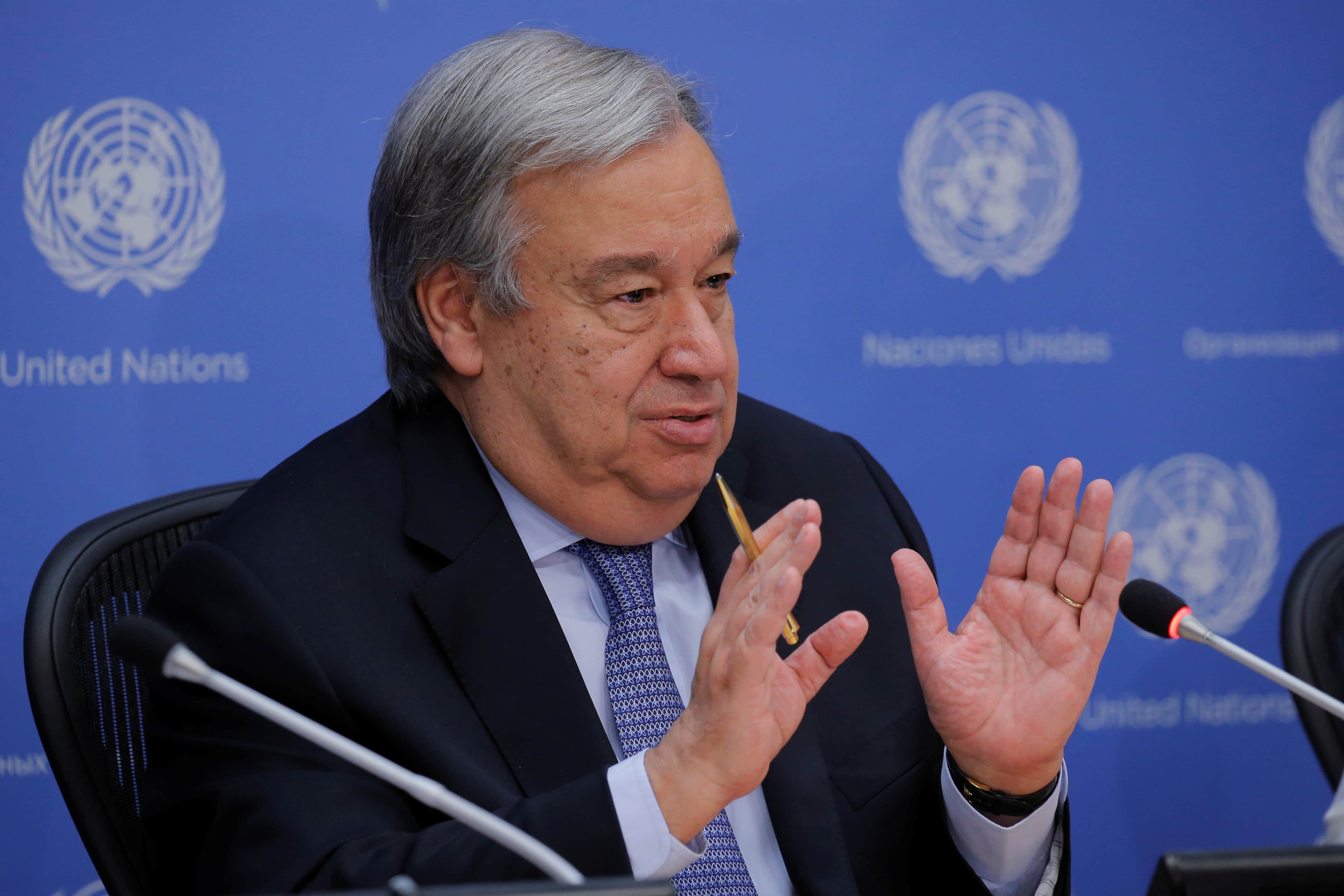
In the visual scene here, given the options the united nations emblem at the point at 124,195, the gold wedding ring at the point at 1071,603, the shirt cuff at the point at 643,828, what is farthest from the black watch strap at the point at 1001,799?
the united nations emblem at the point at 124,195

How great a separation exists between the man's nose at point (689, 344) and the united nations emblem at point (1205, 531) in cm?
140

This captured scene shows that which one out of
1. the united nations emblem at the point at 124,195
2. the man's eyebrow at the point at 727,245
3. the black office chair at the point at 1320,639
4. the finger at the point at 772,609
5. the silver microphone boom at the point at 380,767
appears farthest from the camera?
the united nations emblem at the point at 124,195

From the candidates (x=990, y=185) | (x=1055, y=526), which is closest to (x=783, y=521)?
(x=1055, y=526)

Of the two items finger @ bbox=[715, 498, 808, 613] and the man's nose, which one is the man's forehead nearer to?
the man's nose

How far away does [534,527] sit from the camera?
1720 mm

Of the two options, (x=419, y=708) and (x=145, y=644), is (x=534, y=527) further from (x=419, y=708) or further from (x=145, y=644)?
(x=145, y=644)

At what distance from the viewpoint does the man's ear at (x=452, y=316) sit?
5.63ft

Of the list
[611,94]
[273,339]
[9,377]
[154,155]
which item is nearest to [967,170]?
[611,94]

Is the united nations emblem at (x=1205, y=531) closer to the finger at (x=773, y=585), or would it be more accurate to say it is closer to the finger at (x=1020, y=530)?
the finger at (x=1020, y=530)

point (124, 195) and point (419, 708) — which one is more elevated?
point (124, 195)

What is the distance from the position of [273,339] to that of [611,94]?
987mm

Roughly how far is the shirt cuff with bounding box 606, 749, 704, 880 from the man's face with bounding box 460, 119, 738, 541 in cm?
47

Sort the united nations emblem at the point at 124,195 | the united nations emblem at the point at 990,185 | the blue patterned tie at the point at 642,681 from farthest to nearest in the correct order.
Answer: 1. the united nations emblem at the point at 990,185
2. the united nations emblem at the point at 124,195
3. the blue patterned tie at the point at 642,681

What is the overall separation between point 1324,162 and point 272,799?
2.56 metres
